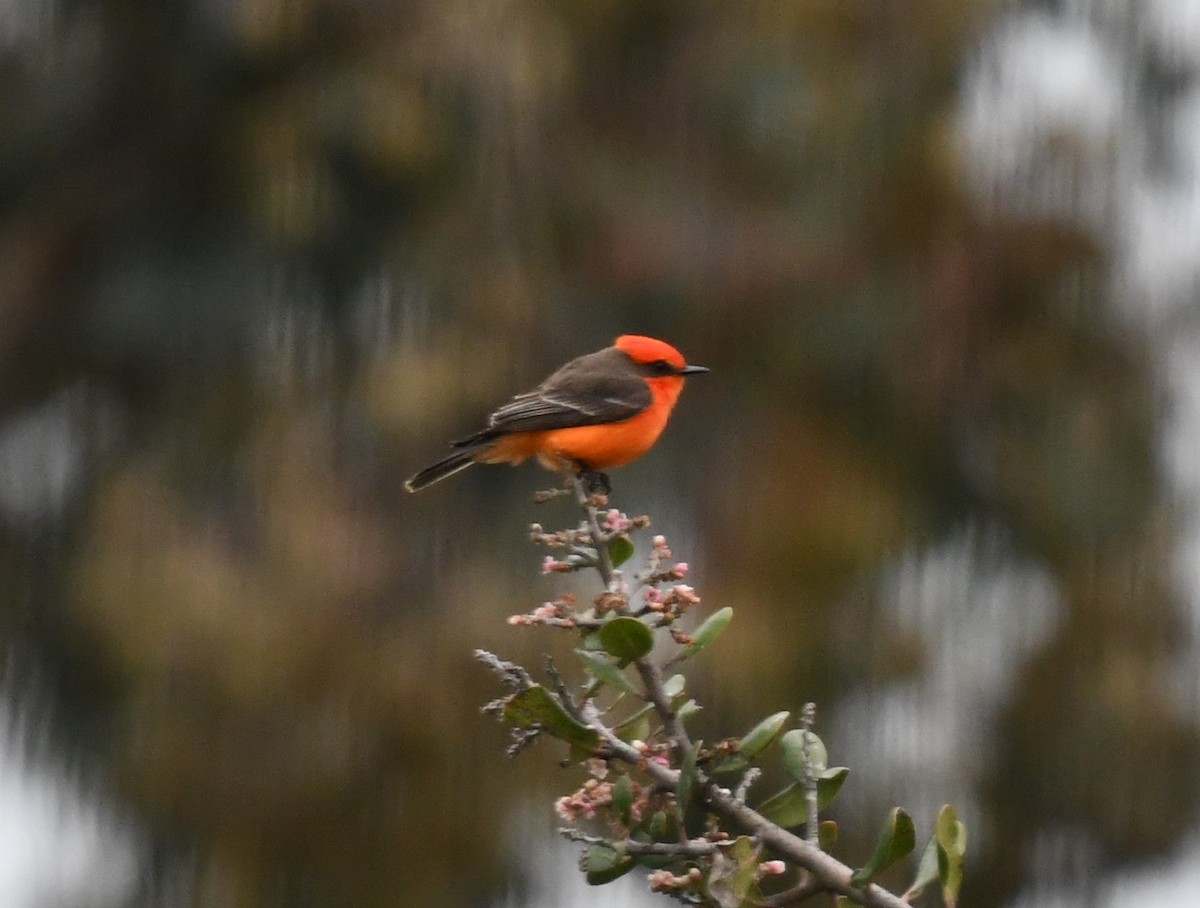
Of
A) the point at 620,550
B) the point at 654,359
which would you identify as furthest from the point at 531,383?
the point at 620,550

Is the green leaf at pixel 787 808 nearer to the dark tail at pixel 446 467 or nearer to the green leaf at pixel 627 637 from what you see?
the green leaf at pixel 627 637

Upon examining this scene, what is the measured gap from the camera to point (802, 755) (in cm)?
221

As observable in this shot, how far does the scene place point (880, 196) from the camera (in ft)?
34.7

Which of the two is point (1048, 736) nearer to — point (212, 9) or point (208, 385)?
point (208, 385)

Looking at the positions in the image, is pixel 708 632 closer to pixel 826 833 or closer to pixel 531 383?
pixel 826 833

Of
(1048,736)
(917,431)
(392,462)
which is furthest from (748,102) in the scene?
(1048,736)

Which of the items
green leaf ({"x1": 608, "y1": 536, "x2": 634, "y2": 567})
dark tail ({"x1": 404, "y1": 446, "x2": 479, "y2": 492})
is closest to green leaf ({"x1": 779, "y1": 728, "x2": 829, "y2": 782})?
green leaf ({"x1": 608, "y1": 536, "x2": 634, "y2": 567})

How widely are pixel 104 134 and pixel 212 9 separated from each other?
1.67 m

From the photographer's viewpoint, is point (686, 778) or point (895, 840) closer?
point (686, 778)

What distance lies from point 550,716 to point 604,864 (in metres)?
0.18

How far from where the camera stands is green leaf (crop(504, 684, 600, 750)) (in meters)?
2.13

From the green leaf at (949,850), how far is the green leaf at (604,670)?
1.29 feet

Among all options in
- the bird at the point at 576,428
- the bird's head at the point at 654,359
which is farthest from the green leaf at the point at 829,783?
the bird's head at the point at 654,359

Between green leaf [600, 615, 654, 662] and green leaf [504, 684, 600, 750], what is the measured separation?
3.7 inches
